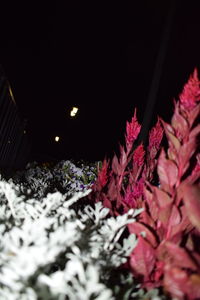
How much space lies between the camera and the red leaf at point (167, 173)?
154 cm

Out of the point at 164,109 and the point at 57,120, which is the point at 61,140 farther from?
the point at 164,109

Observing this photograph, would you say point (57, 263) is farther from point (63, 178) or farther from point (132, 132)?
point (63, 178)

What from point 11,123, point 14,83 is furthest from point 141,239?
point 14,83

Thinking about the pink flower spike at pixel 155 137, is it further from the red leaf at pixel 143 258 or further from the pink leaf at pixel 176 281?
the pink leaf at pixel 176 281

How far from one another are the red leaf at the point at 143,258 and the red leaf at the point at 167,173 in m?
0.29

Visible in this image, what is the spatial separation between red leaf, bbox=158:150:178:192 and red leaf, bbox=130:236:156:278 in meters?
0.29

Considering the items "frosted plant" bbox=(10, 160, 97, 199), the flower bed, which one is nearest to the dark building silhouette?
"frosted plant" bbox=(10, 160, 97, 199)

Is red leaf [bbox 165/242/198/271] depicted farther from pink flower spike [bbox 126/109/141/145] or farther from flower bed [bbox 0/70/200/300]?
pink flower spike [bbox 126/109/141/145]

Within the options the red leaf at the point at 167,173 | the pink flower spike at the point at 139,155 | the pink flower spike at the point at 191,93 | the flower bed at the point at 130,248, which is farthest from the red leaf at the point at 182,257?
the pink flower spike at the point at 139,155

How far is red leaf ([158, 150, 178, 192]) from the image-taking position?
60.4 inches

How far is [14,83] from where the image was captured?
47.4ft

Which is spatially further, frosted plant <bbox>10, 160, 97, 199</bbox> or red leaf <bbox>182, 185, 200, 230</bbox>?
frosted plant <bbox>10, 160, 97, 199</bbox>

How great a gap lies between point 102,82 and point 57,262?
22.0 meters

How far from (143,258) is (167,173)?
425 millimetres
